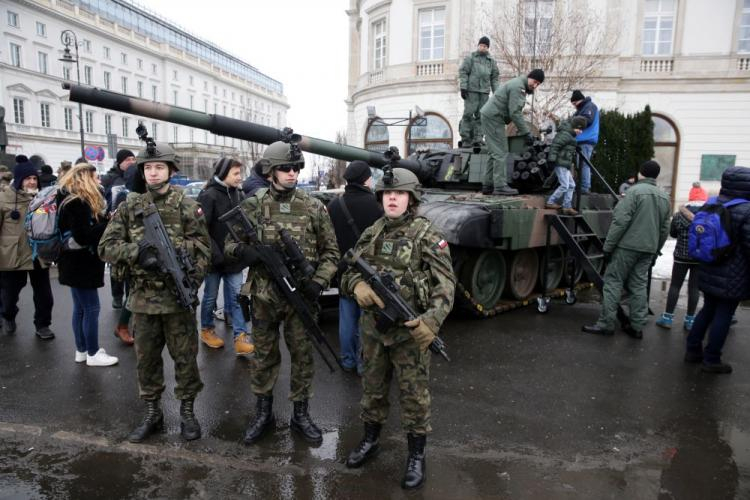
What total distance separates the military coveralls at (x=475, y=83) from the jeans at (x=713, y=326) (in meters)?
4.41

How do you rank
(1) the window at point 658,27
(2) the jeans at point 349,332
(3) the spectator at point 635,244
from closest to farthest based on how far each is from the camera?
1. (2) the jeans at point 349,332
2. (3) the spectator at point 635,244
3. (1) the window at point 658,27

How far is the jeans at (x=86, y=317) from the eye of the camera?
473 cm

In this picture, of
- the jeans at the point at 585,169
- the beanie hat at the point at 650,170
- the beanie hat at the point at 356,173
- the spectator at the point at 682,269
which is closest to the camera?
the beanie hat at the point at 356,173

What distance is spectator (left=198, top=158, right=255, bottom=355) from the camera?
201 inches

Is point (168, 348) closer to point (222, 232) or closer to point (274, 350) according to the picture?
point (274, 350)

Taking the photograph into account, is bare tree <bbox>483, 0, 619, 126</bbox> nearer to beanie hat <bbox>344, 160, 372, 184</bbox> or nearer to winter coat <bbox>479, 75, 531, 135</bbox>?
winter coat <bbox>479, 75, 531, 135</bbox>

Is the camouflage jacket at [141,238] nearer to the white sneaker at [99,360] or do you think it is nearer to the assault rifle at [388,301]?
the assault rifle at [388,301]

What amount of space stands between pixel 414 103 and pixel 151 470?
20690 millimetres

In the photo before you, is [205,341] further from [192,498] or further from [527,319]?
[527,319]

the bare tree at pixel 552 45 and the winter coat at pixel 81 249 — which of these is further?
the bare tree at pixel 552 45

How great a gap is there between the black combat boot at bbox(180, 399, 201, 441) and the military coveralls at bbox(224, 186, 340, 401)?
49cm

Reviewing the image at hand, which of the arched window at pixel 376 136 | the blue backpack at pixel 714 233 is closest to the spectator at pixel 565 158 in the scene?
the blue backpack at pixel 714 233

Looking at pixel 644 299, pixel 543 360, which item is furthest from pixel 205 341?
pixel 644 299

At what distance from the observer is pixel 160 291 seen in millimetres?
3635
